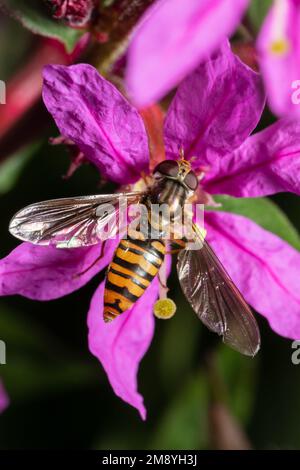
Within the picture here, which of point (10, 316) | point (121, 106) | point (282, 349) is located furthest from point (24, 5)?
point (282, 349)

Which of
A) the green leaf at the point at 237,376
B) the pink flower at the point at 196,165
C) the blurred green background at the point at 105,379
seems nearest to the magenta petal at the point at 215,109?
the pink flower at the point at 196,165

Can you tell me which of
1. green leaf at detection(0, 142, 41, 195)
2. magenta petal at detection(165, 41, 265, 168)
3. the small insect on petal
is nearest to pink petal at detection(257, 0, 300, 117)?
magenta petal at detection(165, 41, 265, 168)

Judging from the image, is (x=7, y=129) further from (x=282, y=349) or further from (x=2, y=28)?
(x=282, y=349)

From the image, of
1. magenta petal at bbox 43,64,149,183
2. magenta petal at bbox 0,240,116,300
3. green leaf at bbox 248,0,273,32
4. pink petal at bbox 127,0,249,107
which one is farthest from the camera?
green leaf at bbox 248,0,273,32

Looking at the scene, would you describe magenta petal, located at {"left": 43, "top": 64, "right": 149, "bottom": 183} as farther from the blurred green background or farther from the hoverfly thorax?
the blurred green background

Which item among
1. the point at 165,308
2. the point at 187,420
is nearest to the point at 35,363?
the point at 187,420

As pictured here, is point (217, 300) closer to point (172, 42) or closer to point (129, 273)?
point (129, 273)
